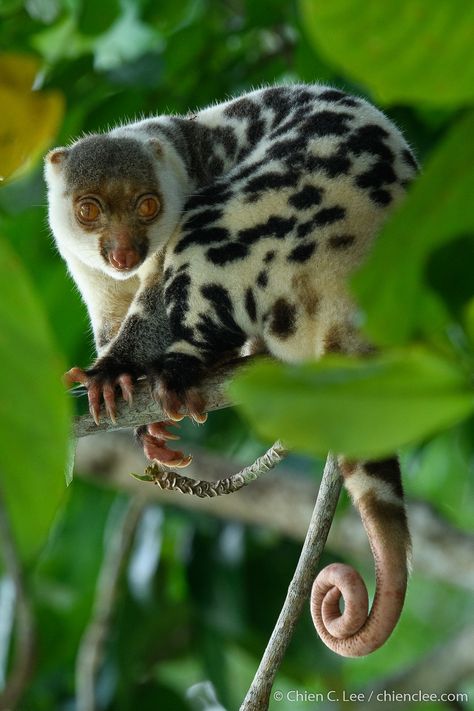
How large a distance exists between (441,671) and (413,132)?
115 inches

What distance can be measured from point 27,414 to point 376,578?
1712 millimetres

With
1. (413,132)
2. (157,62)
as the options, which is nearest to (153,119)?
(157,62)

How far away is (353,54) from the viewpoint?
88 cm

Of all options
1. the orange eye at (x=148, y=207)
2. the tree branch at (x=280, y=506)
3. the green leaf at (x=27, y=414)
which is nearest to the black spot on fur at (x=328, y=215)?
the orange eye at (x=148, y=207)

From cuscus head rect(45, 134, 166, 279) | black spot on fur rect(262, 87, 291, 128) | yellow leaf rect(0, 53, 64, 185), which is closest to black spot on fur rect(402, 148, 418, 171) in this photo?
black spot on fur rect(262, 87, 291, 128)

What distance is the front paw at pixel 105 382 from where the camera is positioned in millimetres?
3287

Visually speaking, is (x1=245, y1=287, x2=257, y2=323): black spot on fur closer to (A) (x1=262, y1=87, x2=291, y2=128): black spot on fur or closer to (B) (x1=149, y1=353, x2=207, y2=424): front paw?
(B) (x1=149, y1=353, x2=207, y2=424): front paw

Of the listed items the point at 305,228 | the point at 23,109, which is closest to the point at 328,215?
the point at 305,228

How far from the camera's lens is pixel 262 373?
0.84m

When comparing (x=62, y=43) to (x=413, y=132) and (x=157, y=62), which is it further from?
(x=413, y=132)

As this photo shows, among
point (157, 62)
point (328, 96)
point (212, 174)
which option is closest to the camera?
point (328, 96)

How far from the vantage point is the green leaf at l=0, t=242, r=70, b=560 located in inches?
33.9

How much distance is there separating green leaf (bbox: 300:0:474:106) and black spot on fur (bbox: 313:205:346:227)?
212 cm

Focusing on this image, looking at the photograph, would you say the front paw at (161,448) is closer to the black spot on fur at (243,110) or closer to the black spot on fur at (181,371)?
the black spot on fur at (181,371)
